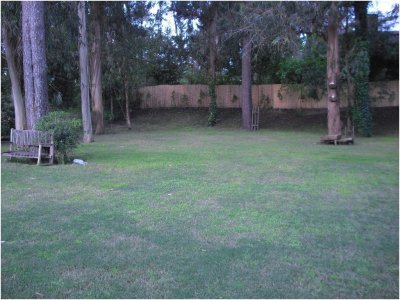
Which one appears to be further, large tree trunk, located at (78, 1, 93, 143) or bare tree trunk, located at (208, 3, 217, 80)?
bare tree trunk, located at (208, 3, 217, 80)

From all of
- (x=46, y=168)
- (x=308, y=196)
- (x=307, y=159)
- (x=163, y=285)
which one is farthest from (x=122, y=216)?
(x=307, y=159)

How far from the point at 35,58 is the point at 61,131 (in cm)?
301

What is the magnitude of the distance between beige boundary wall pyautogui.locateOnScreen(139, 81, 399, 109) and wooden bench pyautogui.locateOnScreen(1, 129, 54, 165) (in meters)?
20.2

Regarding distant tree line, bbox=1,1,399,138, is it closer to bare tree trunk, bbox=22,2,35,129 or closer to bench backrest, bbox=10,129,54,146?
bare tree trunk, bbox=22,2,35,129

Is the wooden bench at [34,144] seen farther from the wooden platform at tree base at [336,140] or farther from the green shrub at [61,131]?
the wooden platform at tree base at [336,140]

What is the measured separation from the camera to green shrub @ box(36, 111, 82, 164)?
12602mm

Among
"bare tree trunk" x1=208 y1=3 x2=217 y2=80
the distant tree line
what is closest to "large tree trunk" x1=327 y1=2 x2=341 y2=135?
the distant tree line

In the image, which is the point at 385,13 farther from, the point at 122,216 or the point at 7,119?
the point at 122,216

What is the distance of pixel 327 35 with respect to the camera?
19.3 meters

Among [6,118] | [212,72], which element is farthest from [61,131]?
[212,72]

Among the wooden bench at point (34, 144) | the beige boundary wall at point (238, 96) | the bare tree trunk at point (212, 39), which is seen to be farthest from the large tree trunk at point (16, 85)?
the beige boundary wall at point (238, 96)

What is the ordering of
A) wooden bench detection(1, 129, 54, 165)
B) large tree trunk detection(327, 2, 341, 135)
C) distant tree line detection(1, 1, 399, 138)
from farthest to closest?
large tree trunk detection(327, 2, 341, 135)
distant tree line detection(1, 1, 399, 138)
wooden bench detection(1, 129, 54, 165)

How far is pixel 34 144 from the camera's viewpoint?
12695 millimetres

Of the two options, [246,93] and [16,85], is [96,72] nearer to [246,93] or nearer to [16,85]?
[16,85]
